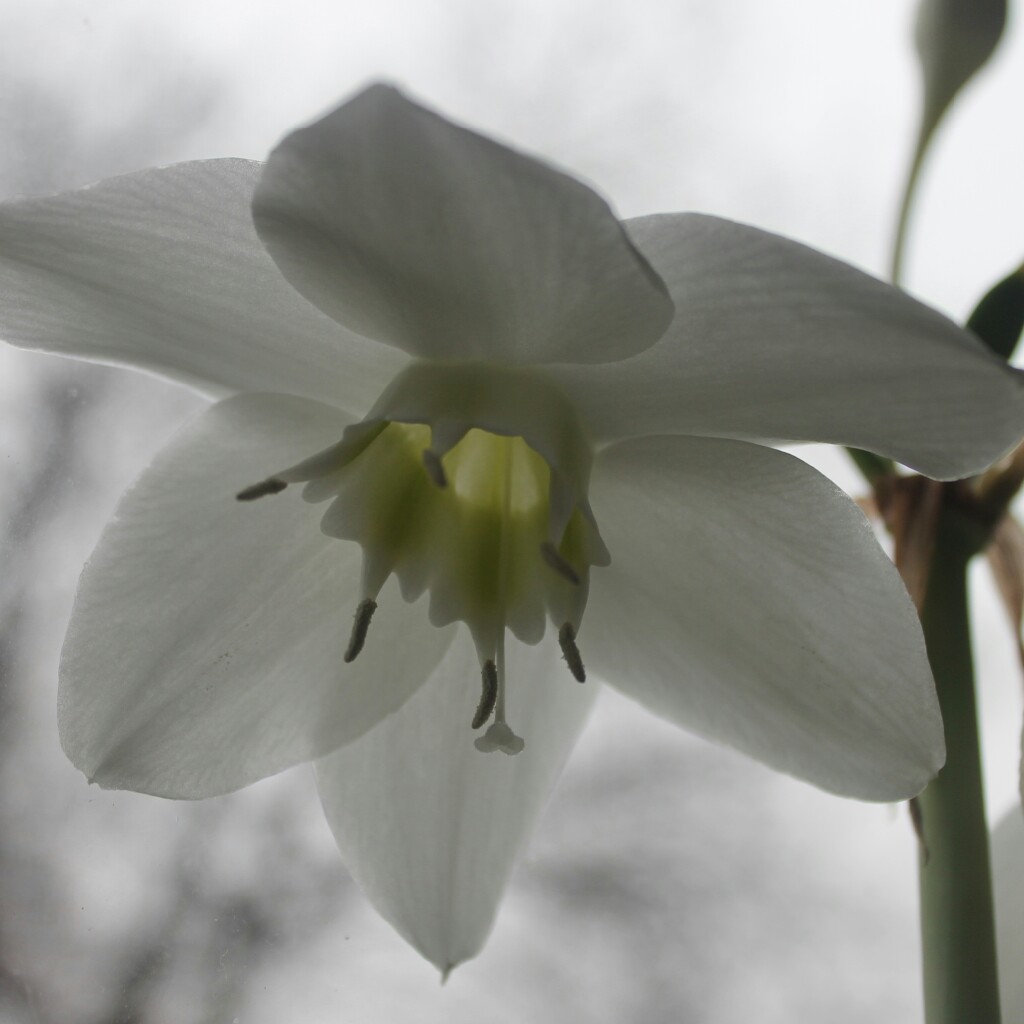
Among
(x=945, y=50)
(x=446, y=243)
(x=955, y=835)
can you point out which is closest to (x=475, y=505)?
(x=446, y=243)

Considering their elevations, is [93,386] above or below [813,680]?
below

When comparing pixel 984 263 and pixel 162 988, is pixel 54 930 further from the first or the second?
pixel 984 263

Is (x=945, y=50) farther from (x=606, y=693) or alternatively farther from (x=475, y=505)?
(x=606, y=693)

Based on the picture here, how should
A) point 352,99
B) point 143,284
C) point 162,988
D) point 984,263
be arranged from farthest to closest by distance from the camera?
1. point 984,263
2. point 162,988
3. point 143,284
4. point 352,99

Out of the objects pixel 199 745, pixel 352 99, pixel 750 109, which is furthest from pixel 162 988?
pixel 750 109

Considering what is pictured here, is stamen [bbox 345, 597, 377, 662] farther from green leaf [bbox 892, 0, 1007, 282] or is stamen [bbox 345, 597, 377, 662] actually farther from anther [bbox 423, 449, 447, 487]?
green leaf [bbox 892, 0, 1007, 282]

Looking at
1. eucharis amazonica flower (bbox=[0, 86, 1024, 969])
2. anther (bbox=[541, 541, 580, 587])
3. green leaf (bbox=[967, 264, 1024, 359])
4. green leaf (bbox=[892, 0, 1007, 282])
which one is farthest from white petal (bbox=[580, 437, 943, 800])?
green leaf (bbox=[892, 0, 1007, 282])

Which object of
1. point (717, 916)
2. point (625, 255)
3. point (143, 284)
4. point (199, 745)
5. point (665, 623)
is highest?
point (625, 255)
